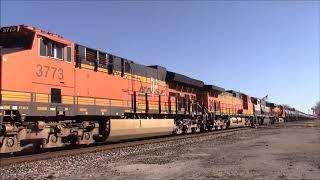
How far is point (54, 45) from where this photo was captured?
14469mm

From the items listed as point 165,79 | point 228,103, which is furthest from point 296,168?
point 228,103

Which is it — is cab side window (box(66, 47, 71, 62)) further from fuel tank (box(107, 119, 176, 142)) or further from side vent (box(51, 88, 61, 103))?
fuel tank (box(107, 119, 176, 142))

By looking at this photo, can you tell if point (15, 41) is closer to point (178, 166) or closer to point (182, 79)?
point (178, 166)

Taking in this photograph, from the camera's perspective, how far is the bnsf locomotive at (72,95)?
1277 centimetres

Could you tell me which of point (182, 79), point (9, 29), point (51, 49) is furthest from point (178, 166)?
point (182, 79)

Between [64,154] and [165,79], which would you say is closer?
[64,154]

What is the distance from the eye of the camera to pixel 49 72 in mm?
14078

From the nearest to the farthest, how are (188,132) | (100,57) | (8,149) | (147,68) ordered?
1. (8,149)
2. (100,57)
3. (147,68)
4. (188,132)

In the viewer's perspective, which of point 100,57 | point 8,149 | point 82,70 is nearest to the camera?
point 8,149

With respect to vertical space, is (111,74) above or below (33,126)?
above

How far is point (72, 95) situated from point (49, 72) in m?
1.53

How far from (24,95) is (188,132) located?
54.3ft

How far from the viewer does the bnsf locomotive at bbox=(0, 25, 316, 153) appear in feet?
41.9

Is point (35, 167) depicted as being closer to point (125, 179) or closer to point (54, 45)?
point (125, 179)
